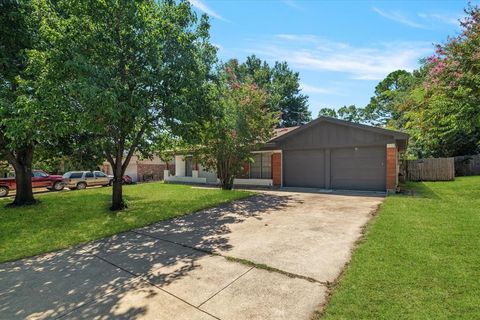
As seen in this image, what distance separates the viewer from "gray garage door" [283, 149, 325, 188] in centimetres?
1400

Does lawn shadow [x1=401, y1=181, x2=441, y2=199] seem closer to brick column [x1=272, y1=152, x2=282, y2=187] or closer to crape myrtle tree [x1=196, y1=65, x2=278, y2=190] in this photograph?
brick column [x1=272, y1=152, x2=282, y2=187]

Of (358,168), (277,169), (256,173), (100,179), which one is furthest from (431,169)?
(100,179)

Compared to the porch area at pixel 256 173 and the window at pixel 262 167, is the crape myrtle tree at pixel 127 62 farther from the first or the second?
the window at pixel 262 167

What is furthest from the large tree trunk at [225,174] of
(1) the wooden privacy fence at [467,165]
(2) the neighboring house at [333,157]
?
(1) the wooden privacy fence at [467,165]

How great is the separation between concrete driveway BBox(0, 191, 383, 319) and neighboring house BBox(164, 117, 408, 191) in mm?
6358

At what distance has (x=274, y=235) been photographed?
19.0ft

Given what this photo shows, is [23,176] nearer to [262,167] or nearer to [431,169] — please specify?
[262,167]

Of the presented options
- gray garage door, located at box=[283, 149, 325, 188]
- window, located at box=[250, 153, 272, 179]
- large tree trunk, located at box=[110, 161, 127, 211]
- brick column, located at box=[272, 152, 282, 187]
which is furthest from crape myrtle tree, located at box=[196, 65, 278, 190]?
large tree trunk, located at box=[110, 161, 127, 211]

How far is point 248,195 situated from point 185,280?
853 cm

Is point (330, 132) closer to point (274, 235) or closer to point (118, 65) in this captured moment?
point (274, 235)

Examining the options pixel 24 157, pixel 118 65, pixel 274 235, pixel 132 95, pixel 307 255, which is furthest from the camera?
pixel 24 157

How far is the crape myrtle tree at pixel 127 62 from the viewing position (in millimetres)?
6520

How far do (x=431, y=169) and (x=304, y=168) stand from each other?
9326 mm

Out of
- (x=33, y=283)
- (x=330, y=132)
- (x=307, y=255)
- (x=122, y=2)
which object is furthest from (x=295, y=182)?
(x=33, y=283)
